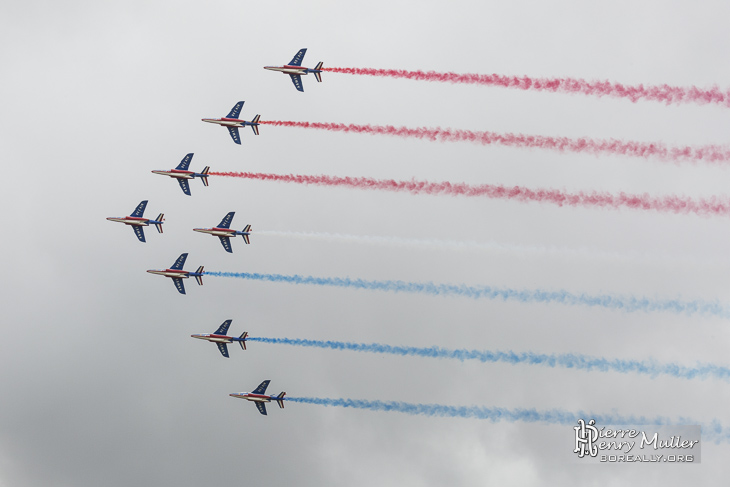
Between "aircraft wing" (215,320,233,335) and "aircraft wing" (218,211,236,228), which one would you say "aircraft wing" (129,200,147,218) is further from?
"aircraft wing" (215,320,233,335)

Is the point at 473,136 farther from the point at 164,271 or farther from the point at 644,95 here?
the point at 164,271

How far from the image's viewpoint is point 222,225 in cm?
9381

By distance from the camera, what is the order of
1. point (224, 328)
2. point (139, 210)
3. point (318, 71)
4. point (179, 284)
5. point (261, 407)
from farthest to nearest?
1. point (179, 284)
2. point (139, 210)
3. point (224, 328)
4. point (261, 407)
5. point (318, 71)

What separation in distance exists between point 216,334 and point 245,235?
11.9 metres

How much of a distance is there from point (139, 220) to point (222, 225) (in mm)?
9719

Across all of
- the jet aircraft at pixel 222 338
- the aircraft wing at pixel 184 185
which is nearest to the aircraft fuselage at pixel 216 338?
the jet aircraft at pixel 222 338

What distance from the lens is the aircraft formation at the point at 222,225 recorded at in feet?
298

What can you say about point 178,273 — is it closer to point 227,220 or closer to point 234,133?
point 227,220

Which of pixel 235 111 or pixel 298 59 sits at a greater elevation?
pixel 298 59

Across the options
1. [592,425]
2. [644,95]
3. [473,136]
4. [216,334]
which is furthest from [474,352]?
[216,334]

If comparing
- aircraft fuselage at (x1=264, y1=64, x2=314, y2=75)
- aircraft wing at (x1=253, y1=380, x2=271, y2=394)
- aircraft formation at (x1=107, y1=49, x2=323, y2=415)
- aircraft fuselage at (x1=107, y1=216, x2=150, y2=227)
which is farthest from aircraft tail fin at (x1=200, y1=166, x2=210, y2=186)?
aircraft wing at (x1=253, y1=380, x2=271, y2=394)

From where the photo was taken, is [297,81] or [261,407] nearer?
[297,81]

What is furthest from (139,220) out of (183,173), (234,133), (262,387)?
(262,387)

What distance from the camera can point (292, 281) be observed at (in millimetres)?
84750
